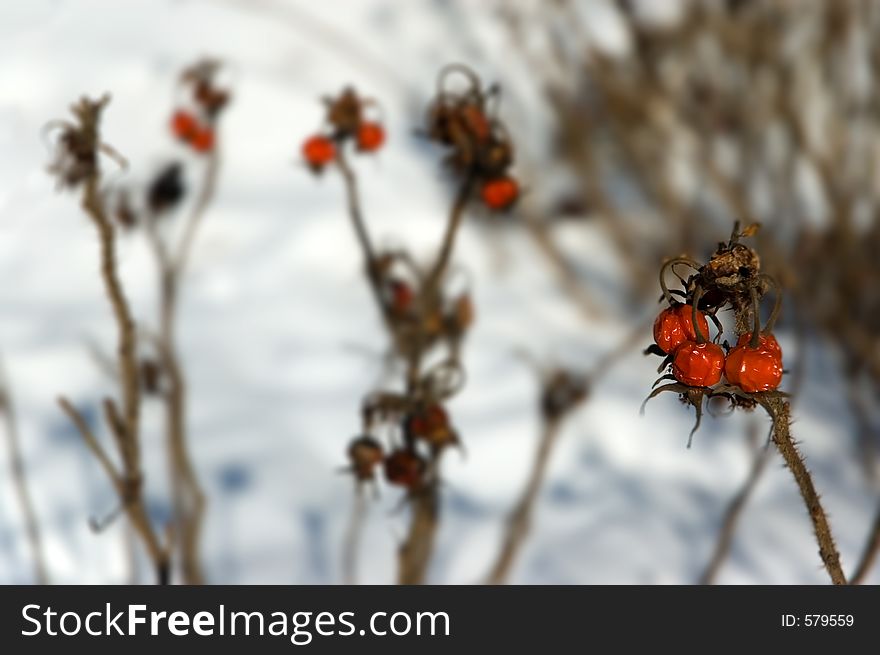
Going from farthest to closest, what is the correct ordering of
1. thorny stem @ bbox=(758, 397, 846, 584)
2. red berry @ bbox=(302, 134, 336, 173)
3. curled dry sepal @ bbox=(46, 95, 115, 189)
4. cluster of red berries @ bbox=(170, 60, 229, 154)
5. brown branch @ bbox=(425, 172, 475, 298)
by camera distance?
cluster of red berries @ bbox=(170, 60, 229, 154) < red berry @ bbox=(302, 134, 336, 173) < brown branch @ bbox=(425, 172, 475, 298) < curled dry sepal @ bbox=(46, 95, 115, 189) < thorny stem @ bbox=(758, 397, 846, 584)

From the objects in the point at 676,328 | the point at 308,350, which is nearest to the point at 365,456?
the point at 676,328

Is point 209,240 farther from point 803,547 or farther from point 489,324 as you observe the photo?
point 803,547

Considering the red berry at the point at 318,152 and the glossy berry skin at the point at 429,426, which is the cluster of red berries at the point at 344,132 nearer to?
the red berry at the point at 318,152

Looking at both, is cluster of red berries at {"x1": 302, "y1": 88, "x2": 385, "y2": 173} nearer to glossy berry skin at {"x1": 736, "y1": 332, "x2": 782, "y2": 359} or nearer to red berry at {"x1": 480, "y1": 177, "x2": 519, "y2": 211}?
red berry at {"x1": 480, "y1": 177, "x2": 519, "y2": 211}

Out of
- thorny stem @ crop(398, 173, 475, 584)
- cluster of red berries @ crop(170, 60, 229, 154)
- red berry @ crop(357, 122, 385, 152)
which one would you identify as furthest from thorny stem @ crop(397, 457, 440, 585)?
cluster of red berries @ crop(170, 60, 229, 154)

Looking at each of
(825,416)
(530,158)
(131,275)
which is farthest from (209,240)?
(825,416)

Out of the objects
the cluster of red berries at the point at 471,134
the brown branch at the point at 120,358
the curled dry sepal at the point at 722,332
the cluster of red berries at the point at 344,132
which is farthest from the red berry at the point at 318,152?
the curled dry sepal at the point at 722,332
